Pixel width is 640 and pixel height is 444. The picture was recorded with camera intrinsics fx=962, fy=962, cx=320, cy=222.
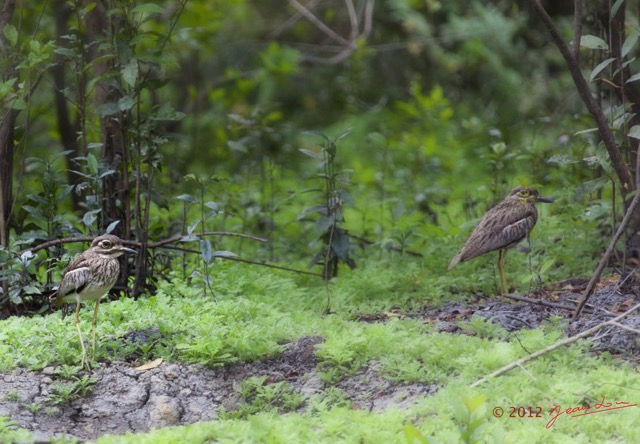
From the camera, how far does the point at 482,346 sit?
19.3 ft

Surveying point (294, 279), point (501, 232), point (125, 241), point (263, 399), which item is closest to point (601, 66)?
point (501, 232)

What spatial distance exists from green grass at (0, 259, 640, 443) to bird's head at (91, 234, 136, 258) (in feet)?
1.25

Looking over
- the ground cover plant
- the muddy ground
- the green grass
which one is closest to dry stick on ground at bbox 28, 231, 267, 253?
the ground cover plant

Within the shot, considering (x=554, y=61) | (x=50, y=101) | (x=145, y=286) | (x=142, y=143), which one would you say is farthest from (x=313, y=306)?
(x=554, y=61)

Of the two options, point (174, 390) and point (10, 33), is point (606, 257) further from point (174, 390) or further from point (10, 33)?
point (10, 33)

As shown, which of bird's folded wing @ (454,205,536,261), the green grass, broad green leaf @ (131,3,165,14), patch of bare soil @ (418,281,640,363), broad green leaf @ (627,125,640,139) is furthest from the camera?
bird's folded wing @ (454,205,536,261)

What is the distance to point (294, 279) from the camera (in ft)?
27.0

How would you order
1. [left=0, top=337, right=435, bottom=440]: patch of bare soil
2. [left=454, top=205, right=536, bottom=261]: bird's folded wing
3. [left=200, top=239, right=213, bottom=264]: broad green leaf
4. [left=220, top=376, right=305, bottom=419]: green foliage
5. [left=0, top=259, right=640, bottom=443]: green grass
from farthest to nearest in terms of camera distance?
[left=454, top=205, right=536, bottom=261]: bird's folded wing < [left=200, top=239, right=213, bottom=264]: broad green leaf < [left=220, top=376, right=305, bottom=419]: green foliage < [left=0, top=337, right=435, bottom=440]: patch of bare soil < [left=0, top=259, right=640, bottom=443]: green grass

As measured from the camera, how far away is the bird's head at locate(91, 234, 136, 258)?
6.60m

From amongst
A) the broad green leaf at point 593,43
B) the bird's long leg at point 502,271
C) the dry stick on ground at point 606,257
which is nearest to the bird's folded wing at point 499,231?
the bird's long leg at point 502,271

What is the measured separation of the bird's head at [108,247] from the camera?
21.6 ft

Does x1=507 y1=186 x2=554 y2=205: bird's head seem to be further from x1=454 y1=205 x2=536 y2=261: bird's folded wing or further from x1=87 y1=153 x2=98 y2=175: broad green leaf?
x1=87 y1=153 x2=98 y2=175: broad green leaf

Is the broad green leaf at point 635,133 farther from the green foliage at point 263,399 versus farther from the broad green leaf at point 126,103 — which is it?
the broad green leaf at point 126,103

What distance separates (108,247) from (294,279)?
2.03m
